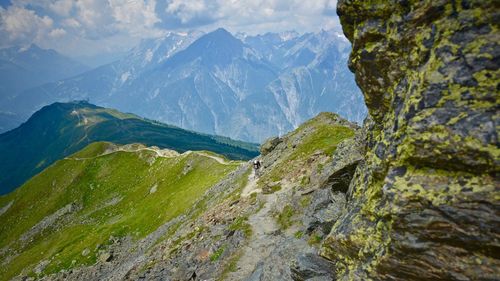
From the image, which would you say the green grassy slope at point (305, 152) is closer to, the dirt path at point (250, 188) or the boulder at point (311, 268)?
the dirt path at point (250, 188)

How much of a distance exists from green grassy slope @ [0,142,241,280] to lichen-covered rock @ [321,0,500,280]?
63519 mm

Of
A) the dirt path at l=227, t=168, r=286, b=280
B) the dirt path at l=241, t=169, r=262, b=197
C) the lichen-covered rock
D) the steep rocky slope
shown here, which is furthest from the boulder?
the dirt path at l=241, t=169, r=262, b=197

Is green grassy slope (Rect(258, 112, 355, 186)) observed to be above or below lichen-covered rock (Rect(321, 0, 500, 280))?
above

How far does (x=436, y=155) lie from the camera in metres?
11.4

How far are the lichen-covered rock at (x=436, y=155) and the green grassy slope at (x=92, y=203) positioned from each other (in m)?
63.5

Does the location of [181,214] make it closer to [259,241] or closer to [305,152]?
[305,152]

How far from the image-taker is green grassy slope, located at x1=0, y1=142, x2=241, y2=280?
264 ft

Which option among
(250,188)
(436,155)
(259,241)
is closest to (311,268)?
(436,155)

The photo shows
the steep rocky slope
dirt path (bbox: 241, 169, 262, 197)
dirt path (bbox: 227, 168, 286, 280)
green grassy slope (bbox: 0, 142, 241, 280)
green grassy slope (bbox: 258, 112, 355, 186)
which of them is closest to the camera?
the steep rocky slope

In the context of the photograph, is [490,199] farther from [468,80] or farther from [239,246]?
[239,246]

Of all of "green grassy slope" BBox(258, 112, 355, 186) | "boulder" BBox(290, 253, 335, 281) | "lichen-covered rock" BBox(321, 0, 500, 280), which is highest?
"green grassy slope" BBox(258, 112, 355, 186)

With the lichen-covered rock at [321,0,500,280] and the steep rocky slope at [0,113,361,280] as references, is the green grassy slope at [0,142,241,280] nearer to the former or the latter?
the steep rocky slope at [0,113,361,280]

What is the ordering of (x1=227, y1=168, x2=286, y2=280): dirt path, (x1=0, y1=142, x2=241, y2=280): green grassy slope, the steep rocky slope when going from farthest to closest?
(x1=0, y1=142, x2=241, y2=280): green grassy slope, (x1=227, y1=168, x2=286, y2=280): dirt path, the steep rocky slope

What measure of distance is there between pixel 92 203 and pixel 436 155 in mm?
128620
